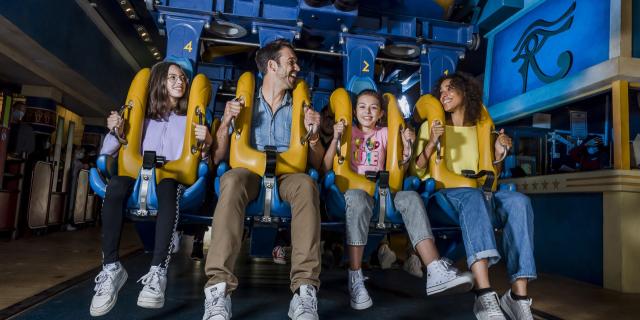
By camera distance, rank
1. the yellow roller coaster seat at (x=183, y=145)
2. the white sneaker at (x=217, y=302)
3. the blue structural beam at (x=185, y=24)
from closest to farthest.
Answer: the white sneaker at (x=217, y=302)
the yellow roller coaster seat at (x=183, y=145)
the blue structural beam at (x=185, y=24)

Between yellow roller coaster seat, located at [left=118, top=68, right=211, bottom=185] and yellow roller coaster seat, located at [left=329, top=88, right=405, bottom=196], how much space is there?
65 cm

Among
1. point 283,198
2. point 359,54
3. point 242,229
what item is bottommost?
point 242,229

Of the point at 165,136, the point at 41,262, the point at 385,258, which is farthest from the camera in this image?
the point at 385,258

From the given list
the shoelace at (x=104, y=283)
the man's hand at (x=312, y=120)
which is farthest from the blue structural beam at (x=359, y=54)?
the shoelace at (x=104, y=283)

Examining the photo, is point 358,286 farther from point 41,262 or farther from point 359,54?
point 41,262

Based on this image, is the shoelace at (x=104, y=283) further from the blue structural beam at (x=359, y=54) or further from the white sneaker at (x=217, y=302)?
the blue structural beam at (x=359, y=54)

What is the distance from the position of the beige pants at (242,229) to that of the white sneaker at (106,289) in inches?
15.0

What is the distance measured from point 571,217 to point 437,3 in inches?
75.2

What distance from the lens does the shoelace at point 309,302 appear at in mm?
1529

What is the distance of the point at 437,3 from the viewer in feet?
9.98

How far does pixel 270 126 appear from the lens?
2.18 metres

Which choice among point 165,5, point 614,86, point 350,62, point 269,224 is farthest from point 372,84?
point 614,86

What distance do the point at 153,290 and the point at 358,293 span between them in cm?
85

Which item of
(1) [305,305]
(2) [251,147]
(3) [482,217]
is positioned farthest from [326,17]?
(1) [305,305]
